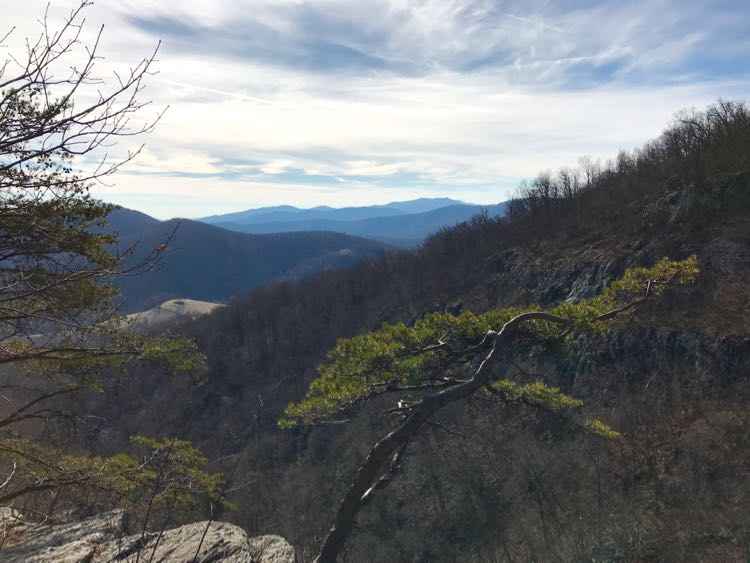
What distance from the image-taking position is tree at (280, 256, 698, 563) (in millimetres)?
5844

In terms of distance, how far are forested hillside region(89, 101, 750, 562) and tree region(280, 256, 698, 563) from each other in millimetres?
510

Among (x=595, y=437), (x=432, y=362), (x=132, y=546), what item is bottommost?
(x=595, y=437)

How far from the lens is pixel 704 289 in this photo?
2602 centimetres

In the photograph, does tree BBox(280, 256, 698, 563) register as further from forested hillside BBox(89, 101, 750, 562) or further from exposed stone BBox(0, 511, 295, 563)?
exposed stone BBox(0, 511, 295, 563)

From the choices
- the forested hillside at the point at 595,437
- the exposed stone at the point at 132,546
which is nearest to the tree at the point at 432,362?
the forested hillside at the point at 595,437

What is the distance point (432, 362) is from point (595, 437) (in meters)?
20.7

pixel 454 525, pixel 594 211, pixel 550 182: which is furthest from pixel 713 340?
pixel 550 182

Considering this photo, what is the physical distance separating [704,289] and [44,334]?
2971 cm

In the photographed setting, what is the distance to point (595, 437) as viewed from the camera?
23734mm

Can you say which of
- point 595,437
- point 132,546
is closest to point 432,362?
point 132,546

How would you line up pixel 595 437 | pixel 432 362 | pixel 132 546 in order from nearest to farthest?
pixel 132 546
pixel 432 362
pixel 595 437

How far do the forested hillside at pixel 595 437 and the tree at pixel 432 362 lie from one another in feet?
1.67

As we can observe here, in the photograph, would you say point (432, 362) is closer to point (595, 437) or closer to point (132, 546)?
point (132, 546)

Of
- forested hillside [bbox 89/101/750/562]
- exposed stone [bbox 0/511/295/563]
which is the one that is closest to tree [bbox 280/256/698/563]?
forested hillside [bbox 89/101/750/562]
